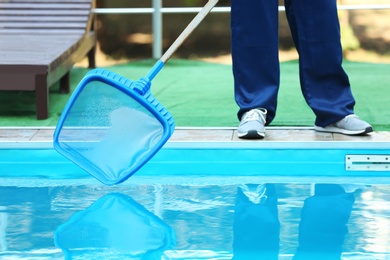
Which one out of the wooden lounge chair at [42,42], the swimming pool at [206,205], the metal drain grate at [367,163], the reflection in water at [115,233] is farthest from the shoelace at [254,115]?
the wooden lounge chair at [42,42]

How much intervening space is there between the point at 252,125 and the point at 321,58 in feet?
1.33

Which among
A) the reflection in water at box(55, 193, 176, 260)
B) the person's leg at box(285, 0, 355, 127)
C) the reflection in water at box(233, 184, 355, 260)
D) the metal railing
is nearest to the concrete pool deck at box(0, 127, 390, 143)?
the person's leg at box(285, 0, 355, 127)

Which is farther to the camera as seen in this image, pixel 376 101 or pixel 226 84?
pixel 226 84

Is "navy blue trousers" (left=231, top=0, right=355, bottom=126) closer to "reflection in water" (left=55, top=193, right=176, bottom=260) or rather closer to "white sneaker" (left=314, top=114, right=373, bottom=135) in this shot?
"white sneaker" (left=314, top=114, right=373, bottom=135)

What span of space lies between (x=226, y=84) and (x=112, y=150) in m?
2.19

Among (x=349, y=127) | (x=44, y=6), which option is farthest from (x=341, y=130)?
(x=44, y=6)

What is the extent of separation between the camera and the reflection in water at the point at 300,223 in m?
2.72

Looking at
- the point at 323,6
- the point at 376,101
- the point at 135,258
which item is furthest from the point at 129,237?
the point at 376,101

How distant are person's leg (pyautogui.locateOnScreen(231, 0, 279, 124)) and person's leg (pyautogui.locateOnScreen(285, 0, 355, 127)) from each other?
101 millimetres

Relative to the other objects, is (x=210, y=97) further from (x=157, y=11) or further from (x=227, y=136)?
(x=157, y=11)

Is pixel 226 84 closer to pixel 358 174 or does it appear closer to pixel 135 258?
pixel 358 174

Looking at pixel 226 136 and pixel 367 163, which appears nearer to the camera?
pixel 367 163

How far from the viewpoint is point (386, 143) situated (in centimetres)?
354

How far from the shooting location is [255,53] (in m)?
3.77
